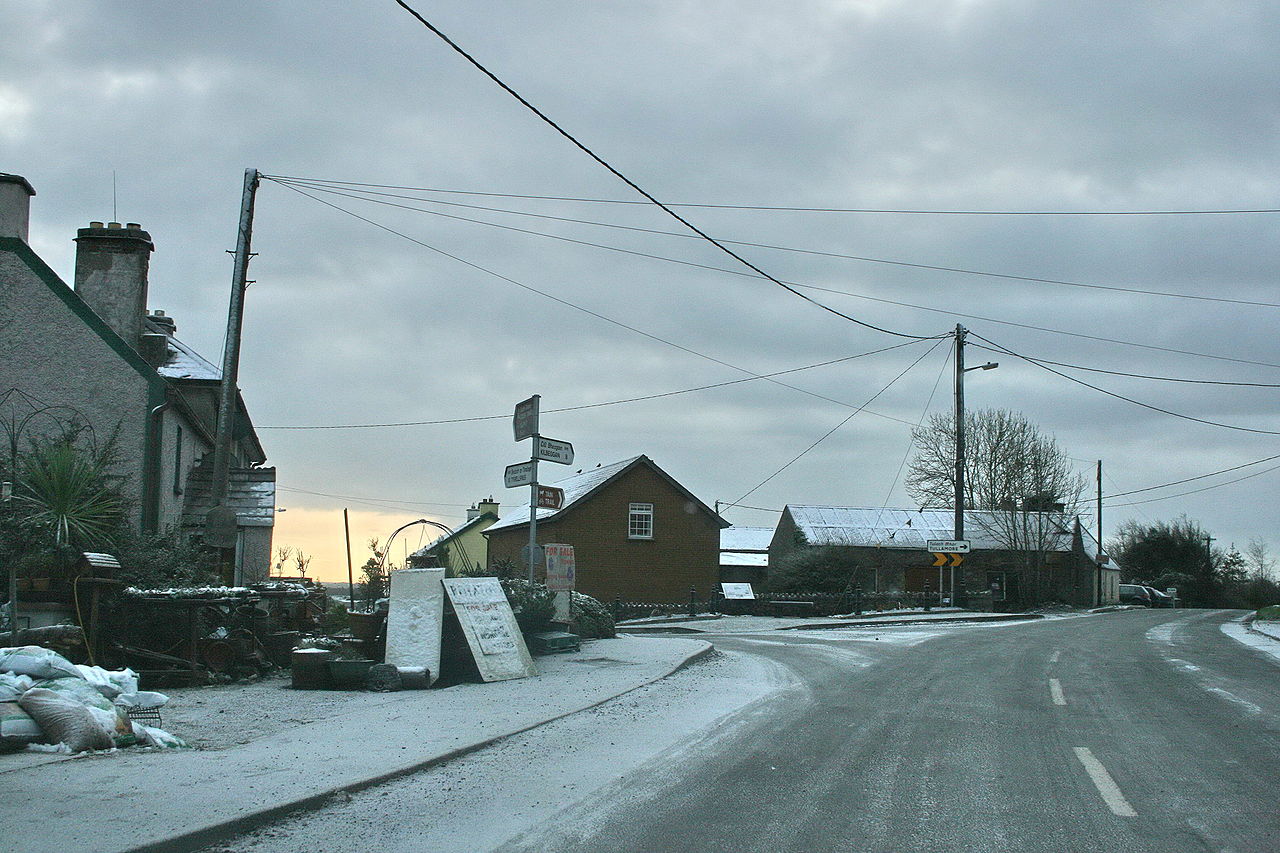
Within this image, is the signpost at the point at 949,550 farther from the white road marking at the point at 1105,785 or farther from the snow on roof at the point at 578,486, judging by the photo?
the white road marking at the point at 1105,785

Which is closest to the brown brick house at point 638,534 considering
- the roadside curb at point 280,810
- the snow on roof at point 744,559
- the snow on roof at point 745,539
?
Answer: the snow on roof at point 744,559

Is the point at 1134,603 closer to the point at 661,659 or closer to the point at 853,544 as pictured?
the point at 853,544

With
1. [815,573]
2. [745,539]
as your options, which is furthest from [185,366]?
[745,539]

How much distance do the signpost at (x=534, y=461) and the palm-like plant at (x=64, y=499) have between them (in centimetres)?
513

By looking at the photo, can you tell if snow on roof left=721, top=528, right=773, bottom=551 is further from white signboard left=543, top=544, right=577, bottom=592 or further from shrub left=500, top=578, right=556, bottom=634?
shrub left=500, top=578, right=556, bottom=634

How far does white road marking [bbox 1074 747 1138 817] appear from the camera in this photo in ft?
21.7

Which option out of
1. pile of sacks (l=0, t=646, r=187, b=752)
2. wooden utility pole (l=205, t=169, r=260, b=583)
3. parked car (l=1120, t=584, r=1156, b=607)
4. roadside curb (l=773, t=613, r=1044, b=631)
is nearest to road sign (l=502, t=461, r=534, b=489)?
wooden utility pole (l=205, t=169, r=260, b=583)

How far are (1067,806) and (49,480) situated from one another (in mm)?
10837

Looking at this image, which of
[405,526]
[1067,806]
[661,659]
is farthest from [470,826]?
[405,526]

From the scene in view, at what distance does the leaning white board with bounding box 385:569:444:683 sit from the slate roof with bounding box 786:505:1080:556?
44.1 metres

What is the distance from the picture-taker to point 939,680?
531 inches

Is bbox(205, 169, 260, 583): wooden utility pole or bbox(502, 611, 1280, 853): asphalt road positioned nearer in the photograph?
bbox(502, 611, 1280, 853): asphalt road

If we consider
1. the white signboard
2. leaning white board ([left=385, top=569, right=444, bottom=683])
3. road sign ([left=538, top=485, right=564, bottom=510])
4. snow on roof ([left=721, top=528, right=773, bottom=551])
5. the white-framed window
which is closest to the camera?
leaning white board ([left=385, top=569, right=444, bottom=683])

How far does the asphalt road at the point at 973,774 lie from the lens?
5984 mm
